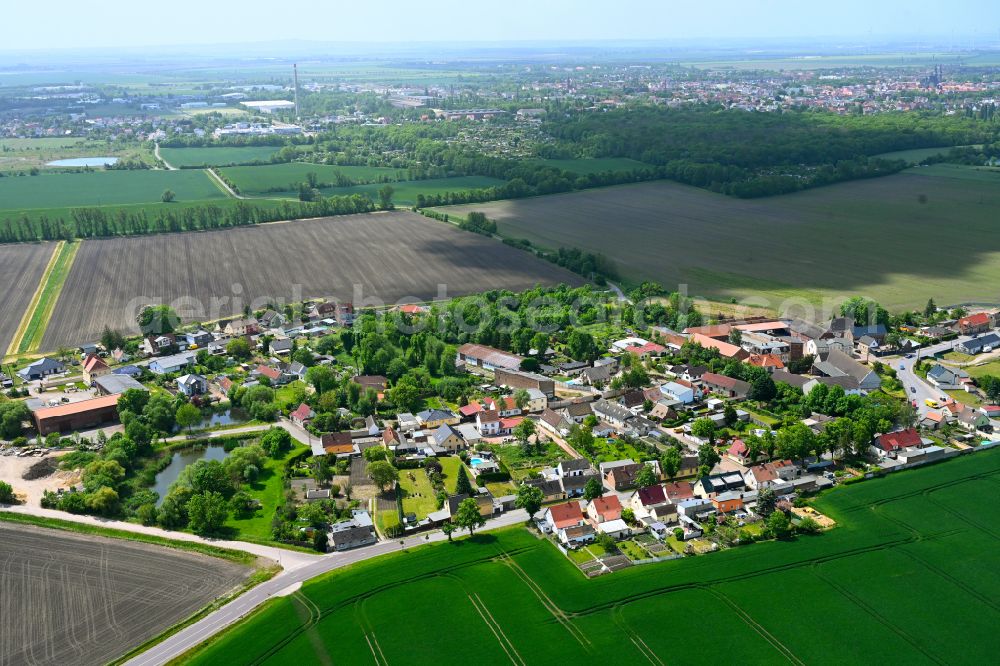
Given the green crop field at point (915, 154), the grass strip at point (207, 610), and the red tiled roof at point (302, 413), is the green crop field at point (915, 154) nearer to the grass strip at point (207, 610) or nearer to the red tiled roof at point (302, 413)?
the red tiled roof at point (302, 413)

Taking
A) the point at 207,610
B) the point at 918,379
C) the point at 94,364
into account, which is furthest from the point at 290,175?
the point at 207,610

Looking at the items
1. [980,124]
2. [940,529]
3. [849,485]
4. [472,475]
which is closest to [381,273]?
[472,475]

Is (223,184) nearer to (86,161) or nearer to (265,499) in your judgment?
(86,161)

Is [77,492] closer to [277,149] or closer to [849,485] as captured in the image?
[849,485]

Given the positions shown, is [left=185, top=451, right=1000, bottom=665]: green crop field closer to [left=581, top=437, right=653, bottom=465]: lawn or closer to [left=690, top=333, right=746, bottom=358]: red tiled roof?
[left=581, top=437, right=653, bottom=465]: lawn

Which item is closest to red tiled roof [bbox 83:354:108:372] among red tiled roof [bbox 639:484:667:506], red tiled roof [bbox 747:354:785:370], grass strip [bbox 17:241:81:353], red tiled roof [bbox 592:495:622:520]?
grass strip [bbox 17:241:81:353]

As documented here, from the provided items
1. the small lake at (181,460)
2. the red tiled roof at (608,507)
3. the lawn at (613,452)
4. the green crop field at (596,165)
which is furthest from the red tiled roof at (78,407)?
the green crop field at (596,165)
